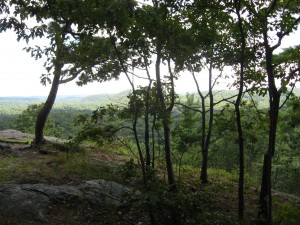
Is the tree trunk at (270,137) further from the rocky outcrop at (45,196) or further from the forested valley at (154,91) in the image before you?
the rocky outcrop at (45,196)

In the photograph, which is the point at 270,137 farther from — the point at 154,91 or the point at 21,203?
the point at 21,203

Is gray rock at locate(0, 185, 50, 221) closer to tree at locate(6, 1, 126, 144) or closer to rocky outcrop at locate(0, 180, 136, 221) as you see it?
rocky outcrop at locate(0, 180, 136, 221)

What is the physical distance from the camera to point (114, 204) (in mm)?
6387

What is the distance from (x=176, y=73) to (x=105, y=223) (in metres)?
4.62

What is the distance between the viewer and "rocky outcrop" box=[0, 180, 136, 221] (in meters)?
5.54

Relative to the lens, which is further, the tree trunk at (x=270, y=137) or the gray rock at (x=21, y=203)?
the gray rock at (x=21, y=203)

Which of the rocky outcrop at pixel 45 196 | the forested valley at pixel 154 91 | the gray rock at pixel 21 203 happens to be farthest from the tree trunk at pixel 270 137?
the gray rock at pixel 21 203

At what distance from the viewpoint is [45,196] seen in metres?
6.14

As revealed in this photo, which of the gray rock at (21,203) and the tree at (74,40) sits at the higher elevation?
the tree at (74,40)

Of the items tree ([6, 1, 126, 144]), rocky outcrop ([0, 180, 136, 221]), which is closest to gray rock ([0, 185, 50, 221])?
rocky outcrop ([0, 180, 136, 221])

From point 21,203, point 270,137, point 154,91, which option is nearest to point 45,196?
point 21,203

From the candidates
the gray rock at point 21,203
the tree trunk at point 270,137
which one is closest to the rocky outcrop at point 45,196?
the gray rock at point 21,203

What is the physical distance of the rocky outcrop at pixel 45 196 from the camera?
5.54 meters

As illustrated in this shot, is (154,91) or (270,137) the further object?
(154,91)
